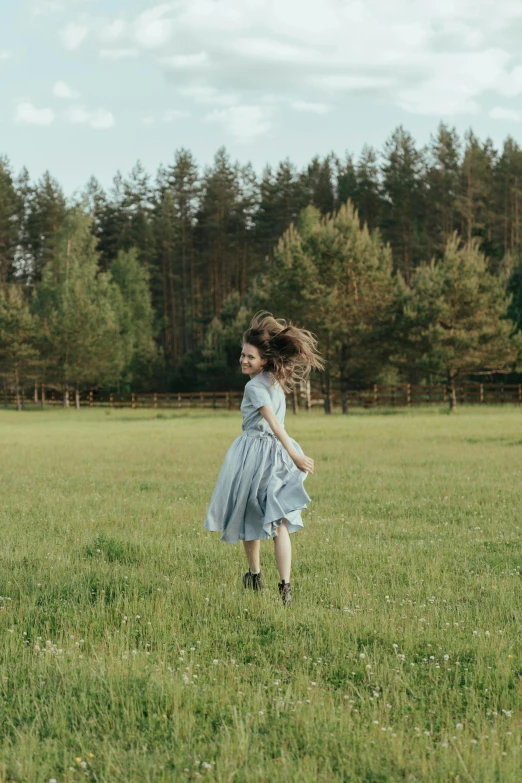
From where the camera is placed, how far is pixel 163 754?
4.27 metres

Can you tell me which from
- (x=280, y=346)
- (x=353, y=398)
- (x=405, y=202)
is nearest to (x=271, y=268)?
(x=353, y=398)

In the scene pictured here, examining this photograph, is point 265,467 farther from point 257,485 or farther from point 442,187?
point 442,187

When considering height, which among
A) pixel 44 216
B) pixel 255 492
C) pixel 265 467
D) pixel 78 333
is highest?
pixel 44 216

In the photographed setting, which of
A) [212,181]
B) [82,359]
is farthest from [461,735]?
[212,181]

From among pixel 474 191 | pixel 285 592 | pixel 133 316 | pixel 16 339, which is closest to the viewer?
pixel 285 592

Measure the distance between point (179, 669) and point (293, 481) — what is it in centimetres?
256

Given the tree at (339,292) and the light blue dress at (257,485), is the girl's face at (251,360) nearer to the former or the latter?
the light blue dress at (257,485)

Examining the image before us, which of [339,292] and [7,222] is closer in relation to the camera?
[339,292]

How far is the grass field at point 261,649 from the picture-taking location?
4266 millimetres

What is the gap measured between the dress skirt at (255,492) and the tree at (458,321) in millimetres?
49529

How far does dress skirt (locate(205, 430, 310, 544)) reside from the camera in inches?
297

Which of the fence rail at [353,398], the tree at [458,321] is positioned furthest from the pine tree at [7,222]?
the tree at [458,321]

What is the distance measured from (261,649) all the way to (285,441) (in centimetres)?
214

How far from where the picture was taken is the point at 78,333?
255 ft
